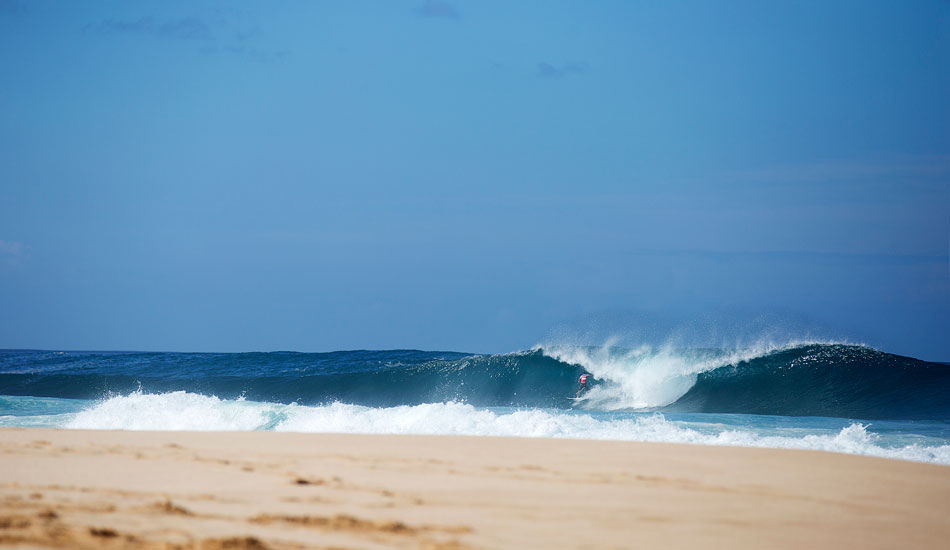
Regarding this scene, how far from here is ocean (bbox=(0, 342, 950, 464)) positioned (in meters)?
10.2

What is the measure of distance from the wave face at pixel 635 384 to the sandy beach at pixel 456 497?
32.0 feet

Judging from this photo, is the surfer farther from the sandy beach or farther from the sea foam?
the sandy beach

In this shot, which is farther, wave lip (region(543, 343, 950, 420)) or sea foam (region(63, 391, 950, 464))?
wave lip (region(543, 343, 950, 420))

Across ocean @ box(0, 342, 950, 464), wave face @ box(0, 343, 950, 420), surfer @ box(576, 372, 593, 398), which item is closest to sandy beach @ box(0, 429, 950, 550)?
ocean @ box(0, 342, 950, 464)

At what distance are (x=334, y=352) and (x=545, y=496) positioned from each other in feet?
97.4

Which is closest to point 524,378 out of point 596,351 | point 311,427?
point 596,351

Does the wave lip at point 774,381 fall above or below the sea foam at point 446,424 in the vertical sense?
above

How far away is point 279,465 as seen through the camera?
5723 millimetres

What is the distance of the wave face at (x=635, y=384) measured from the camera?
1583 cm

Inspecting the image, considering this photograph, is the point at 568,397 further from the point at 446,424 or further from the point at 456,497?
the point at 456,497

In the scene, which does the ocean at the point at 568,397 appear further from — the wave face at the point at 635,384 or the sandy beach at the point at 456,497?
the sandy beach at the point at 456,497

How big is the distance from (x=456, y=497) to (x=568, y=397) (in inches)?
542

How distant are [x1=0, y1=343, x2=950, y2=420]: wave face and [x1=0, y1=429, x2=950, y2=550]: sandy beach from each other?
975cm

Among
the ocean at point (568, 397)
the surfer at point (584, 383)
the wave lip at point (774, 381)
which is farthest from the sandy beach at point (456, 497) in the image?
the surfer at point (584, 383)
